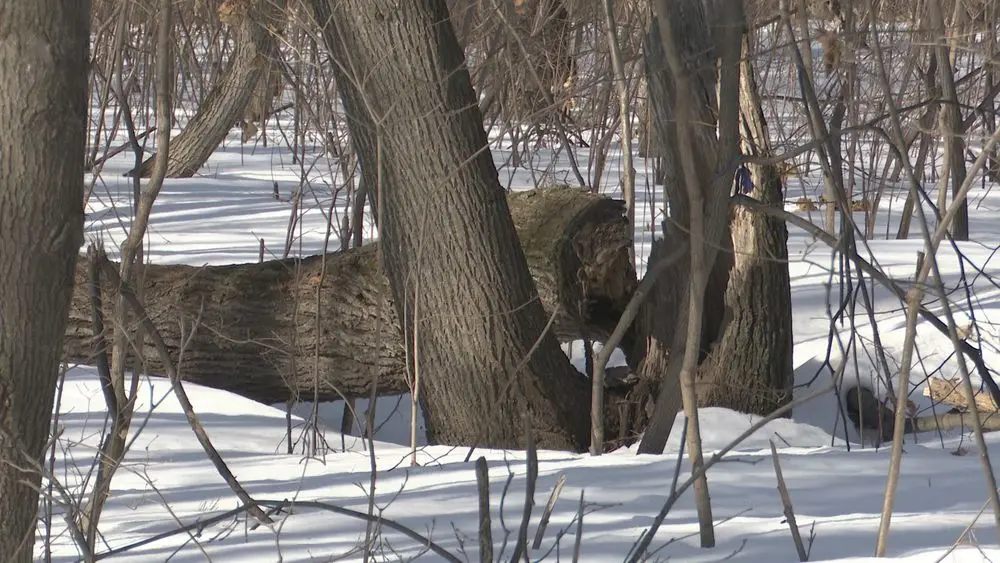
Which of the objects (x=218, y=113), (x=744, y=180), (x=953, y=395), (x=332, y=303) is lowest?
(x=953, y=395)

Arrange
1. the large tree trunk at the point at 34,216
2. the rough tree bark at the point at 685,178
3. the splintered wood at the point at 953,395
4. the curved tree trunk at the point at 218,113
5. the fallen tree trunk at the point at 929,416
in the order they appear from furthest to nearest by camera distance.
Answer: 1. the curved tree trunk at the point at 218,113
2. the splintered wood at the point at 953,395
3. the fallen tree trunk at the point at 929,416
4. the rough tree bark at the point at 685,178
5. the large tree trunk at the point at 34,216

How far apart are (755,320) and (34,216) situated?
3.08 meters

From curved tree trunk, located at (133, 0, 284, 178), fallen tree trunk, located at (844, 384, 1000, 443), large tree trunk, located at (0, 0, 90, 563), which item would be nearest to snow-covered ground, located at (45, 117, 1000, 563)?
fallen tree trunk, located at (844, 384, 1000, 443)

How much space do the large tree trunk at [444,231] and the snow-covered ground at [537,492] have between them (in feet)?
0.78

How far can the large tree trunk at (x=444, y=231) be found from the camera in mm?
3941

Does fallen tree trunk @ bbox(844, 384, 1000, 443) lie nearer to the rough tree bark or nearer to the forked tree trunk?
the forked tree trunk

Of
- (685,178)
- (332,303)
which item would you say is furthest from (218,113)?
(685,178)

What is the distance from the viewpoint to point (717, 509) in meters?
2.88

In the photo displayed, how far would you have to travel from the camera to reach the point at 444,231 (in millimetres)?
4012

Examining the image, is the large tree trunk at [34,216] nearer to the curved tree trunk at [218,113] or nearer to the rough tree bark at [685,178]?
the rough tree bark at [685,178]

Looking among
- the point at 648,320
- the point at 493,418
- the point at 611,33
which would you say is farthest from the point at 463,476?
the point at 611,33

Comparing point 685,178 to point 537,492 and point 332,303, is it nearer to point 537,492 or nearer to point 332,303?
point 537,492

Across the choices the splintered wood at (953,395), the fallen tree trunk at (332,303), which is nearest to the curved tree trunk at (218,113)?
the fallen tree trunk at (332,303)

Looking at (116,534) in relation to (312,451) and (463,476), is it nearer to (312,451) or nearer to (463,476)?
(463,476)
